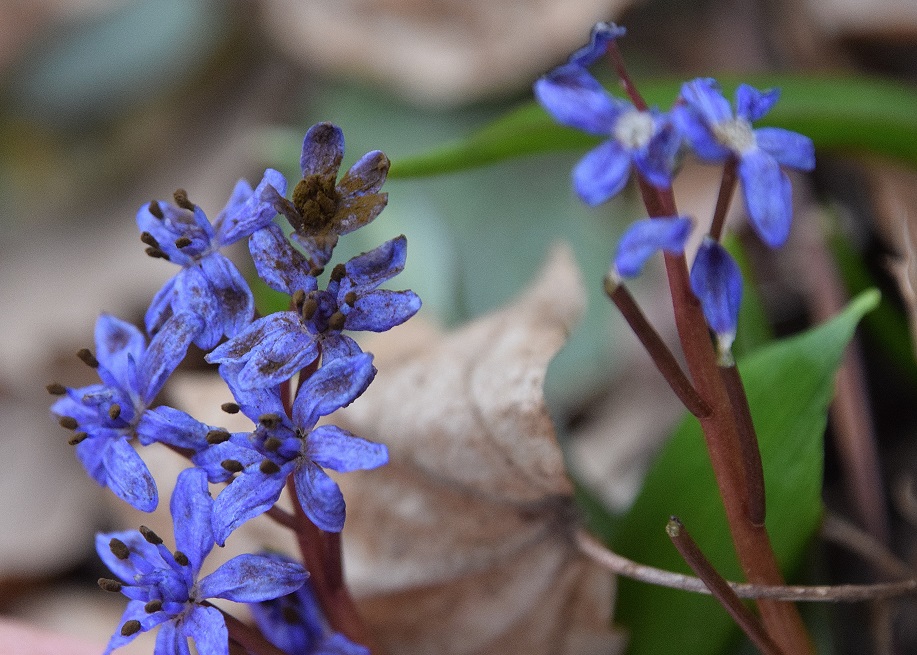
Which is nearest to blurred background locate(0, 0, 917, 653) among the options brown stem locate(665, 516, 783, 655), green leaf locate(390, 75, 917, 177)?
green leaf locate(390, 75, 917, 177)

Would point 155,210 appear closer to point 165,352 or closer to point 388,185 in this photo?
point 165,352

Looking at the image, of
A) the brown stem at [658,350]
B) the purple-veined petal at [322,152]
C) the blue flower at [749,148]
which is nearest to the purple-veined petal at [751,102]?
the blue flower at [749,148]

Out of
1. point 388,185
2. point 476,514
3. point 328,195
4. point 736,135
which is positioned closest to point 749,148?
point 736,135

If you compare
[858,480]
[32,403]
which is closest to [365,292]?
[858,480]

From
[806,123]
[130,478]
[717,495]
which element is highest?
[130,478]

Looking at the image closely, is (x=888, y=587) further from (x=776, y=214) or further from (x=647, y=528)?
(x=776, y=214)
